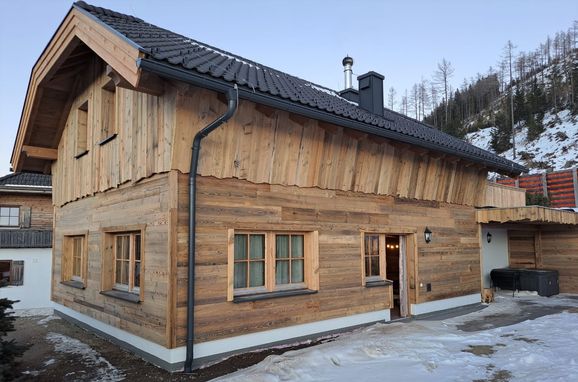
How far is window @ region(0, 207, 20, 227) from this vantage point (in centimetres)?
1443

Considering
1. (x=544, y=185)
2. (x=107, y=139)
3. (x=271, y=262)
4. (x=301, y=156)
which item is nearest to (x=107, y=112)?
(x=107, y=139)

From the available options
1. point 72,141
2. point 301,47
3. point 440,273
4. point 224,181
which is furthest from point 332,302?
point 301,47

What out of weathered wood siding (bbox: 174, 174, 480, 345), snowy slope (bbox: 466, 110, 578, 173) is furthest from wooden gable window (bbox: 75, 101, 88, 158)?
snowy slope (bbox: 466, 110, 578, 173)

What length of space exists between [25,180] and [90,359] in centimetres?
1165

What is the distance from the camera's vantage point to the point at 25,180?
15.0 metres

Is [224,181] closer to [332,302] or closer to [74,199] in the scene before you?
[332,302]

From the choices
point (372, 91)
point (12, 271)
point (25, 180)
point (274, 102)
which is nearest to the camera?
point (274, 102)

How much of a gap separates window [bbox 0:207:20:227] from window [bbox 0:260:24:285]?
7.49ft

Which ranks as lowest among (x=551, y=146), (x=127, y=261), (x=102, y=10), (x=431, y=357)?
(x=431, y=357)

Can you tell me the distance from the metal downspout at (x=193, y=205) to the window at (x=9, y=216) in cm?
1237

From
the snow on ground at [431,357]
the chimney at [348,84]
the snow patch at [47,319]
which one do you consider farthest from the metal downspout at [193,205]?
the chimney at [348,84]

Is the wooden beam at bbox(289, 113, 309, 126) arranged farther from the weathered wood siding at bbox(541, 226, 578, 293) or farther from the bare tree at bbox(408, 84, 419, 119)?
the bare tree at bbox(408, 84, 419, 119)

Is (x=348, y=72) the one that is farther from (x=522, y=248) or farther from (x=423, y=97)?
(x=423, y=97)

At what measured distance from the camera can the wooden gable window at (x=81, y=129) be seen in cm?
891
